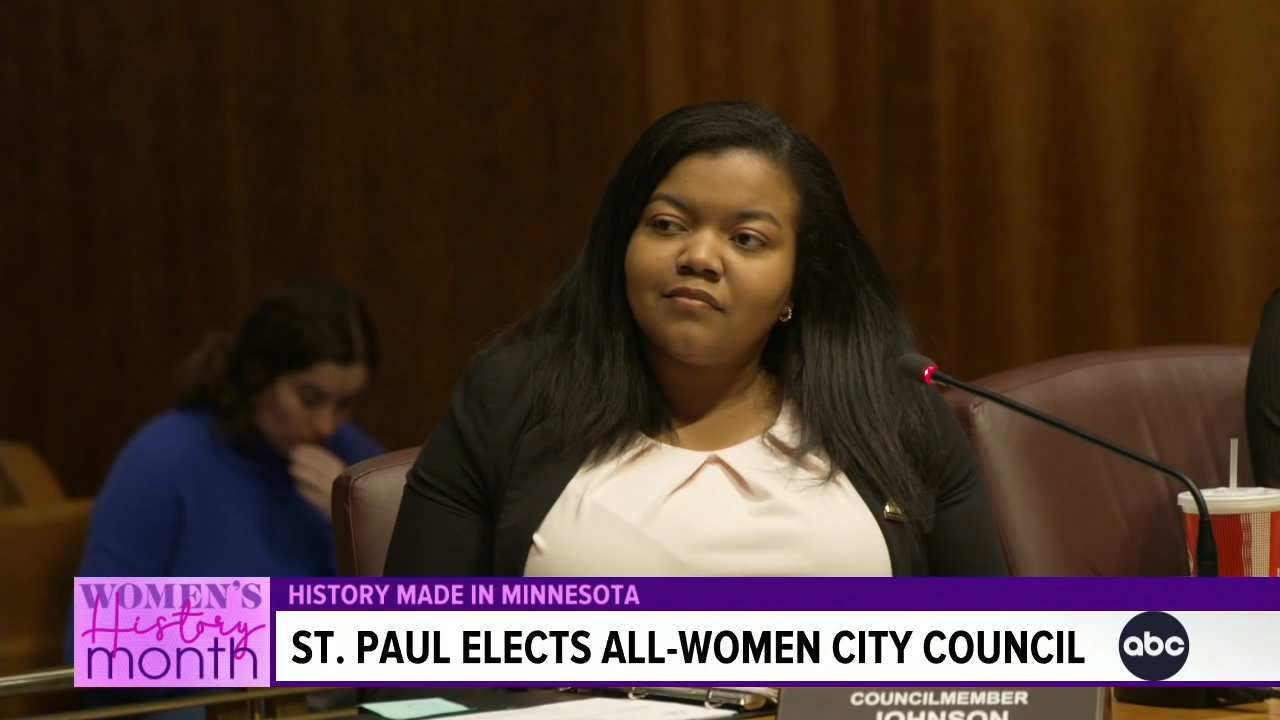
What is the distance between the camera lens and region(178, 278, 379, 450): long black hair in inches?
109

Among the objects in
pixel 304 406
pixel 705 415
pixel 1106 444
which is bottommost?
pixel 1106 444

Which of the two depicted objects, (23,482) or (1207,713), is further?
(23,482)

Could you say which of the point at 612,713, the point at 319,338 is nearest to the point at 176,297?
the point at 319,338

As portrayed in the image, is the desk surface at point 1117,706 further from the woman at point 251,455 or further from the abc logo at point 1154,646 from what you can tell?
the woman at point 251,455

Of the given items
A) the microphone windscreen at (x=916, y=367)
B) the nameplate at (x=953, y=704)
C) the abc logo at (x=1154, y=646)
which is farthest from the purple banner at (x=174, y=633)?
the abc logo at (x=1154, y=646)

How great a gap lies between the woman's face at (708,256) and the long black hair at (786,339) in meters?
0.03

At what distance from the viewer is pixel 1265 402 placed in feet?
7.71

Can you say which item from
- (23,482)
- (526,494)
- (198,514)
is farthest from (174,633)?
(23,482)

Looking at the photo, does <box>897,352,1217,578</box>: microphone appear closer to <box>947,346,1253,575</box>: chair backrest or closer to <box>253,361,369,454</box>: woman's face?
<box>947,346,1253,575</box>: chair backrest

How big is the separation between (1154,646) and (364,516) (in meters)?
0.98

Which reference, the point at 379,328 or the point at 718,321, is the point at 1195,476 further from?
the point at 379,328

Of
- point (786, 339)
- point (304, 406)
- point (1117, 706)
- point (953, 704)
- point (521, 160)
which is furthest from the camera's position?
point (521, 160)

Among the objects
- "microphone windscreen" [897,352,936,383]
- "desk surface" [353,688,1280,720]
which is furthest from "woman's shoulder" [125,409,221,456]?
"microphone windscreen" [897,352,936,383]

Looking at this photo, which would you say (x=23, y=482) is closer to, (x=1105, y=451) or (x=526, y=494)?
(x=526, y=494)
